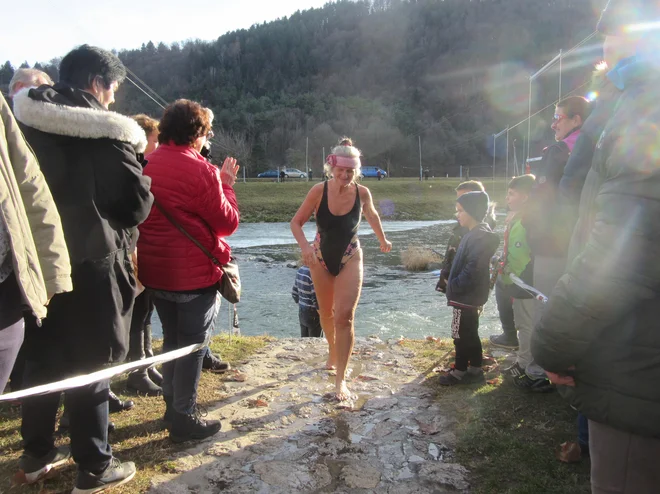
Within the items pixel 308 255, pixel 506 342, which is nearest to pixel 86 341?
pixel 308 255

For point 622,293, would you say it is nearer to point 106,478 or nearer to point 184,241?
point 184,241

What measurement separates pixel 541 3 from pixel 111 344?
677 feet

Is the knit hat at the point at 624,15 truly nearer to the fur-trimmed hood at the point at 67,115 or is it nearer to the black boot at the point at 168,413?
the fur-trimmed hood at the point at 67,115

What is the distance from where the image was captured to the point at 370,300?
12141 mm

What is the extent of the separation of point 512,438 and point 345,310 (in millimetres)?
1571

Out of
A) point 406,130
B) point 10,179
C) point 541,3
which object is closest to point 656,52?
point 10,179

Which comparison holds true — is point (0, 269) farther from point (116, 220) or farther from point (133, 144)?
point (133, 144)

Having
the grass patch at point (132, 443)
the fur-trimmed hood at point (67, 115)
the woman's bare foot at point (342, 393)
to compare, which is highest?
the fur-trimmed hood at point (67, 115)

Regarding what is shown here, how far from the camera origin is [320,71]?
553ft

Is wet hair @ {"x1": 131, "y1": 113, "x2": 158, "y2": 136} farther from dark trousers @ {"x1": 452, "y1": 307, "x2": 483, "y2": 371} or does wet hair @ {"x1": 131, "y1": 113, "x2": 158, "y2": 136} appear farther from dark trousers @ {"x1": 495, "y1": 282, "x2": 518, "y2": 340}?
dark trousers @ {"x1": 495, "y1": 282, "x2": 518, "y2": 340}

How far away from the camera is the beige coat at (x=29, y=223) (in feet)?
5.85

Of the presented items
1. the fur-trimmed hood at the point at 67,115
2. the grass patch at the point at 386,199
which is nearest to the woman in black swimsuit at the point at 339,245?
the fur-trimmed hood at the point at 67,115

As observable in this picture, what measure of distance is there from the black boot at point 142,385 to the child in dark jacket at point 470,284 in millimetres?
2480

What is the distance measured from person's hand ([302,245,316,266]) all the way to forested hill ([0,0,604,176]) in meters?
97.9
